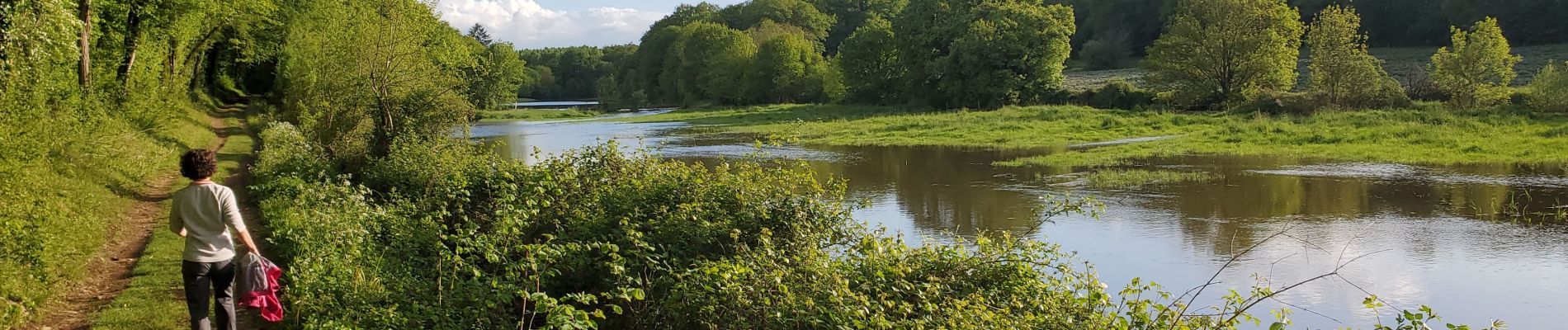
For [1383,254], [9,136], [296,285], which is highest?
[9,136]

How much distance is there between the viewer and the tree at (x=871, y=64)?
72.5 m

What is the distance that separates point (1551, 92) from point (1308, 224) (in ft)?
78.2

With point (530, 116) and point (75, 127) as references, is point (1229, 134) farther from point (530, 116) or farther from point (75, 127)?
point (530, 116)

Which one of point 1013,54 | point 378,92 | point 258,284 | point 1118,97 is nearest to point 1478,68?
point 1118,97

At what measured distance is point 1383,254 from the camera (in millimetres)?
14000

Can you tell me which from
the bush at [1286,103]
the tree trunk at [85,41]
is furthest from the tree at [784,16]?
the tree trunk at [85,41]

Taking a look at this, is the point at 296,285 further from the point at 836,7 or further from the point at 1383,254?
the point at 836,7

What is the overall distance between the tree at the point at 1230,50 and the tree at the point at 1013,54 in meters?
10.2

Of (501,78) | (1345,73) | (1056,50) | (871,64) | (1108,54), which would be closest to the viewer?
(1345,73)

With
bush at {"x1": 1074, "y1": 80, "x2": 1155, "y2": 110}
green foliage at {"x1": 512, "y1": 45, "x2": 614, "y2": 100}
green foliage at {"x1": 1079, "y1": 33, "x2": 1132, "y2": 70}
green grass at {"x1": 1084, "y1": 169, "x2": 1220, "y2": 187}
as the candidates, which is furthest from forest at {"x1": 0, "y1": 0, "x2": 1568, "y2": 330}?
green foliage at {"x1": 512, "y1": 45, "x2": 614, "y2": 100}

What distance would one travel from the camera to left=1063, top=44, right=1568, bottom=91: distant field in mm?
50969

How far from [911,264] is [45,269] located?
788cm

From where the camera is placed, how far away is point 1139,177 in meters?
23.6

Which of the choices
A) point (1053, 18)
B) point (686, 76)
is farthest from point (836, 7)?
point (1053, 18)
